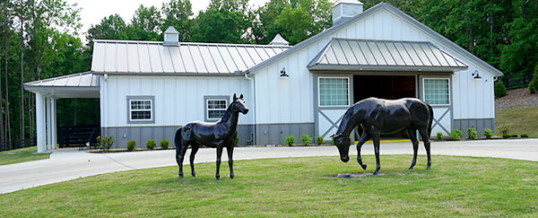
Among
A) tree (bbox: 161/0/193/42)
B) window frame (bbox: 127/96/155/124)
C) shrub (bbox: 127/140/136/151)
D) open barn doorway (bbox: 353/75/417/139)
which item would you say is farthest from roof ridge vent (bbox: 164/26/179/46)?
tree (bbox: 161/0/193/42)

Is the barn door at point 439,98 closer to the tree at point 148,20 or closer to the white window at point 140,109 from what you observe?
the white window at point 140,109

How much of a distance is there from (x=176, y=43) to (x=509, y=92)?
2591 cm

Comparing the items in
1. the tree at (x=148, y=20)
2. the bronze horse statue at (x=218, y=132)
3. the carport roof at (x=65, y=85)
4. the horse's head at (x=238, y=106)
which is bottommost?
the bronze horse statue at (x=218, y=132)

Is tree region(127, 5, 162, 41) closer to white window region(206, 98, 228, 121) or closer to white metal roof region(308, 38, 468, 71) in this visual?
white window region(206, 98, 228, 121)

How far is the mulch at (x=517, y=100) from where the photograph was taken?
30.6 meters

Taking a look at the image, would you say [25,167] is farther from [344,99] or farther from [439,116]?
[439,116]

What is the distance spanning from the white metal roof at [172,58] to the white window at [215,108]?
1.22 metres

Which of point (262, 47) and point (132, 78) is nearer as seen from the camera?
point (132, 78)

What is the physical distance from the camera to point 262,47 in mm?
24234

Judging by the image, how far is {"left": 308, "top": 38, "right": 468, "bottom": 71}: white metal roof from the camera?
63.6ft

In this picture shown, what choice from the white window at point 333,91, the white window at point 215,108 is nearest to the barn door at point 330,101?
the white window at point 333,91

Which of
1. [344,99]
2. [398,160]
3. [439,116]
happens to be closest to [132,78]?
[344,99]

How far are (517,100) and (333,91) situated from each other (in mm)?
18437

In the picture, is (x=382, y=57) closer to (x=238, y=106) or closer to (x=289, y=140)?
(x=289, y=140)
